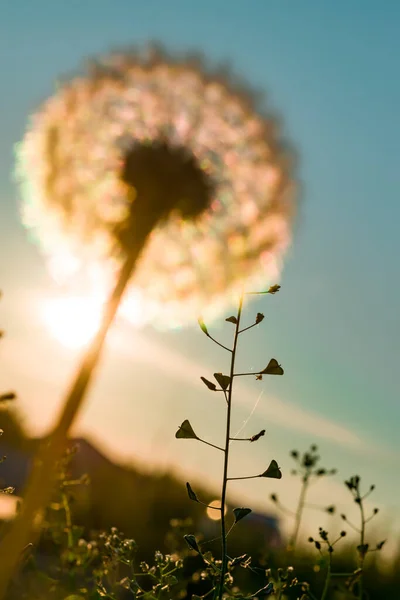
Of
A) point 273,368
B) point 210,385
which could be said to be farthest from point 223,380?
point 273,368

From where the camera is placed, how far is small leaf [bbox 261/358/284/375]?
1.36 meters

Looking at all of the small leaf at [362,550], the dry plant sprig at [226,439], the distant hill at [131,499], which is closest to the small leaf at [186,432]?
the dry plant sprig at [226,439]

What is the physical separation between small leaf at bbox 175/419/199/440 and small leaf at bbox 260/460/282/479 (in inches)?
6.5

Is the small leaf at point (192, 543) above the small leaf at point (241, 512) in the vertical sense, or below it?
below

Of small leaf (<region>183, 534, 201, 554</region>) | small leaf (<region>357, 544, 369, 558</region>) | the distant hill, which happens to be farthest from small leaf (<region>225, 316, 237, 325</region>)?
the distant hill

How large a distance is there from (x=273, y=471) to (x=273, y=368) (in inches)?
8.5

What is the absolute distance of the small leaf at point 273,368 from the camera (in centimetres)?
136

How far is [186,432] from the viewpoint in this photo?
4.50 ft

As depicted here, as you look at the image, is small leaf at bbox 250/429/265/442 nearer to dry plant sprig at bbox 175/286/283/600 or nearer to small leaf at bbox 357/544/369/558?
dry plant sprig at bbox 175/286/283/600

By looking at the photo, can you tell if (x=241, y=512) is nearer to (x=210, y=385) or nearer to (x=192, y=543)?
(x=192, y=543)

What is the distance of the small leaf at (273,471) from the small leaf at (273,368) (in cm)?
19

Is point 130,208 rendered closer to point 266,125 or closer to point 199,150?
point 199,150

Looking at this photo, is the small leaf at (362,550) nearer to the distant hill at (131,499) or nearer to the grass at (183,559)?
the grass at (183,559)

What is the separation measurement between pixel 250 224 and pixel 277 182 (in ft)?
4.71
